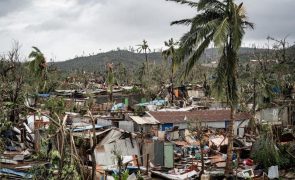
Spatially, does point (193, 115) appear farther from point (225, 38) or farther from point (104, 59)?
point (104, 59)

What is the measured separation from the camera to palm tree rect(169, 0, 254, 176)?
16844 millimetres

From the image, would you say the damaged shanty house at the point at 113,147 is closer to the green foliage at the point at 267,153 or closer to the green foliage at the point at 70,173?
the green foliage at the point at 267,153

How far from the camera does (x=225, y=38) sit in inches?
647

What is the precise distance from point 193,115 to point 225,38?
1570cm

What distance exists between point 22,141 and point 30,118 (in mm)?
5247

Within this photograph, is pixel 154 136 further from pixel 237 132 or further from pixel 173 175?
pixel 173 175

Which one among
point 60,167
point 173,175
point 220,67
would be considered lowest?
point 173,175

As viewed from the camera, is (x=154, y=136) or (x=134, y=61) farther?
(x=134, y=61)

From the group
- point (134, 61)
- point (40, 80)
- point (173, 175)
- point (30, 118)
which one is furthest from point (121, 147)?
point (134, 61)

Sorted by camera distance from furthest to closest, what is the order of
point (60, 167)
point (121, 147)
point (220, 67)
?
point (121, 147)
point (220, 67)
point (60, 167)

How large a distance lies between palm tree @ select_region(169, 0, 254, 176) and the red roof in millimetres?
12039

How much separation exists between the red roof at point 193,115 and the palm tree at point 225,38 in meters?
12.0

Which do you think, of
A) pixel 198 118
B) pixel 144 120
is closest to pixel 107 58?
pixel 198 118

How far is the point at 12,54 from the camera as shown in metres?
31.0
